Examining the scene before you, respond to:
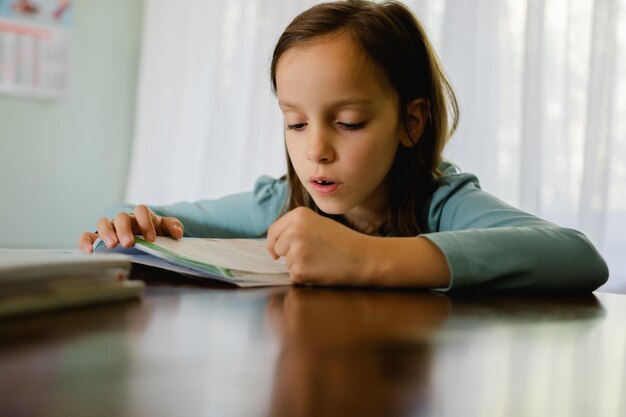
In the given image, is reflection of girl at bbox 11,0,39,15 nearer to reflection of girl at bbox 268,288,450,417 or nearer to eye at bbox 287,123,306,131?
eye at bbox 287,123,306,131

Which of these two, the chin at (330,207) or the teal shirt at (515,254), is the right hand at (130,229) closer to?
the chin at (330,207)

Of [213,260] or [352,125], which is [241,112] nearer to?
[352,125]

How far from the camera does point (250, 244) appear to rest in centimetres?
98

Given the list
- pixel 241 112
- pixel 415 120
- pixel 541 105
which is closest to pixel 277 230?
pixel 415 120

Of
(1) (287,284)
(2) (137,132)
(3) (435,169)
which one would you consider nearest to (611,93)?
(3) (435,169)

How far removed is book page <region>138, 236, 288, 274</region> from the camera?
30.6 inches

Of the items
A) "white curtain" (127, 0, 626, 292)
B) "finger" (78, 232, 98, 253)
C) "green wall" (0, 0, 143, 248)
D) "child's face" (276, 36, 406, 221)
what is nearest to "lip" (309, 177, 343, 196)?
"child's face" (276, 36, 406, 221)

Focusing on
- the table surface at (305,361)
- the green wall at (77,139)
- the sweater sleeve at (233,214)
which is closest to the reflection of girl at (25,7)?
the green wall at (77,139)

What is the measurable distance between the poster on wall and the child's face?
2.31m

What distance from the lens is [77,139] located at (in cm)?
323

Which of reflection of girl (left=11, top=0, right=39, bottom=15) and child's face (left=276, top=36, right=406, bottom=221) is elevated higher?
reflection of girl (left=11, top=0, right=39, bottom=15)

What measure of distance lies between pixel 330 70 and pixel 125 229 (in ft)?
1.32

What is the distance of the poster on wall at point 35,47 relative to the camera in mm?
3113

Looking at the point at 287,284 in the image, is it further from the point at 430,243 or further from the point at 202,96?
the point at 202,96
